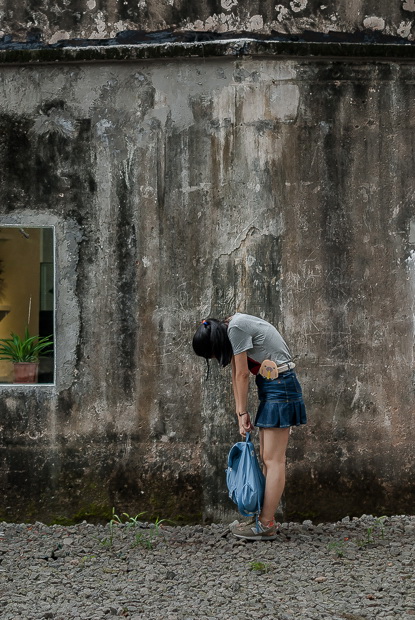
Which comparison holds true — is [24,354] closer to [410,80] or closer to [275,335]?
[275,335]

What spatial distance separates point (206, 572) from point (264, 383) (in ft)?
4.52

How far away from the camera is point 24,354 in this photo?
748 centimetres

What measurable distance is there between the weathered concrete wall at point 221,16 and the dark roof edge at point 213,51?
0.16m

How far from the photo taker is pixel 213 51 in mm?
7184

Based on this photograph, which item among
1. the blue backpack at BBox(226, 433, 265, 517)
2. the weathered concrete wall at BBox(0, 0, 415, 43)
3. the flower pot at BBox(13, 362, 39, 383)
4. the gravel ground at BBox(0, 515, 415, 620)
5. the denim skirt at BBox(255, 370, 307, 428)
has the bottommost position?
the gravel ground at BBox(0, 515, 415, 620)

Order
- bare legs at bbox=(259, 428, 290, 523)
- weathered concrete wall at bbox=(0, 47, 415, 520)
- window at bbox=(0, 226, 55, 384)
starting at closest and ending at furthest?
bare legs at bbox=(259, 428, 290, 523) → weathered concrete wall at bbox=(0, 47, 415, 520) → window at bbox=(0, 226, 55, 384)

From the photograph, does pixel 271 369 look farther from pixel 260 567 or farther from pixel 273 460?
pixel 260 567

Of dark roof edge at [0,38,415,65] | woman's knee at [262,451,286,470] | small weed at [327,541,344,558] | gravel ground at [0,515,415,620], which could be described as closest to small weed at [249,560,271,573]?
gravel ground at [0,515,415,620]

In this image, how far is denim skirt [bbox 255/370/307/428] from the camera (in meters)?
6.63

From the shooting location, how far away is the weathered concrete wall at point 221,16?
286 inches

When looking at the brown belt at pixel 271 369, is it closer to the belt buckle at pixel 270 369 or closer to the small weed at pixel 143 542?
the belt buckle at pixel 270 369

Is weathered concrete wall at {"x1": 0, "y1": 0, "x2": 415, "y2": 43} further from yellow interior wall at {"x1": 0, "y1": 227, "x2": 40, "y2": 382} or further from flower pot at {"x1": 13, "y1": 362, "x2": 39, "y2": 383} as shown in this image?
flower pot at {"x1": 13, "y1": 362, "x2": 39, "y2": 383}

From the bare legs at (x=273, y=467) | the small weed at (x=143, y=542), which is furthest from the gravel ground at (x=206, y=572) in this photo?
the bare legs at (x=273, y=467)

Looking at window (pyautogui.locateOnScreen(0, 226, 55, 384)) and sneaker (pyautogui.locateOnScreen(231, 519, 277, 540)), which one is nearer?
sneaker (pyautogui.locateOnScreen(231, 519, 277, 540))
